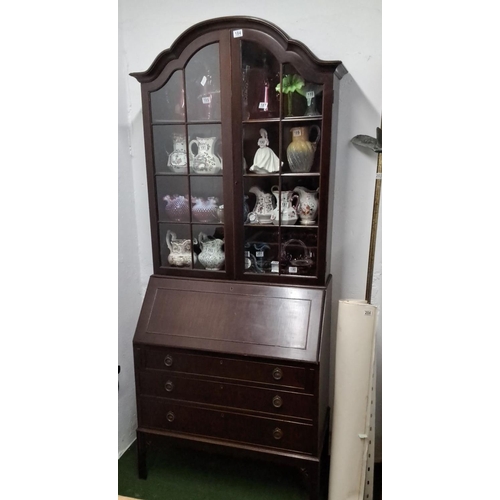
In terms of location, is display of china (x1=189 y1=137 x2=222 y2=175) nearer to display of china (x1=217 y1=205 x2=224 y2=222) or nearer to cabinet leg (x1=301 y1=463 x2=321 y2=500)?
display of china (x1=217 y1=205 x2=224 y2=222)

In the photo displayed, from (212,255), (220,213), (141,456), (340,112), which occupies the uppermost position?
(340,112)

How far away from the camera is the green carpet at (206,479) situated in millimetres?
1820

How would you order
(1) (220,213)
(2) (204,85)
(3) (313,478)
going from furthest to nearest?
(1) (220,213) < (2) (204,85) < (3) (313,478)

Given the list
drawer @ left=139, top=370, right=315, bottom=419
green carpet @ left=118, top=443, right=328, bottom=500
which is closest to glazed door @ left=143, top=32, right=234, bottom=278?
drawer @ left=139, top=370, right=315, bottom=419

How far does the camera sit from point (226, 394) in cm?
173

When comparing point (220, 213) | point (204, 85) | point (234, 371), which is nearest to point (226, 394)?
point (234, 371)

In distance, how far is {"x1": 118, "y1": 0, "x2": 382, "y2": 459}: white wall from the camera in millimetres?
1756

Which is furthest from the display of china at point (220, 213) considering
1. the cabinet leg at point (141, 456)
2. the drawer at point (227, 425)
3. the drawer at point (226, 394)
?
the cabinet leg at point (141, 456)

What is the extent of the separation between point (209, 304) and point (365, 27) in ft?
4.43

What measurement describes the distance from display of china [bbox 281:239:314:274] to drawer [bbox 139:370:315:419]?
20.5 inches

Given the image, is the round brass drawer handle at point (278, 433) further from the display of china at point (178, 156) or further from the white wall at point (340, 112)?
the display of china at point (178, 156)

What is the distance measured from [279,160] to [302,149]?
10 cm

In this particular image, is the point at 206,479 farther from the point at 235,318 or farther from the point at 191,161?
the point at 191,161
